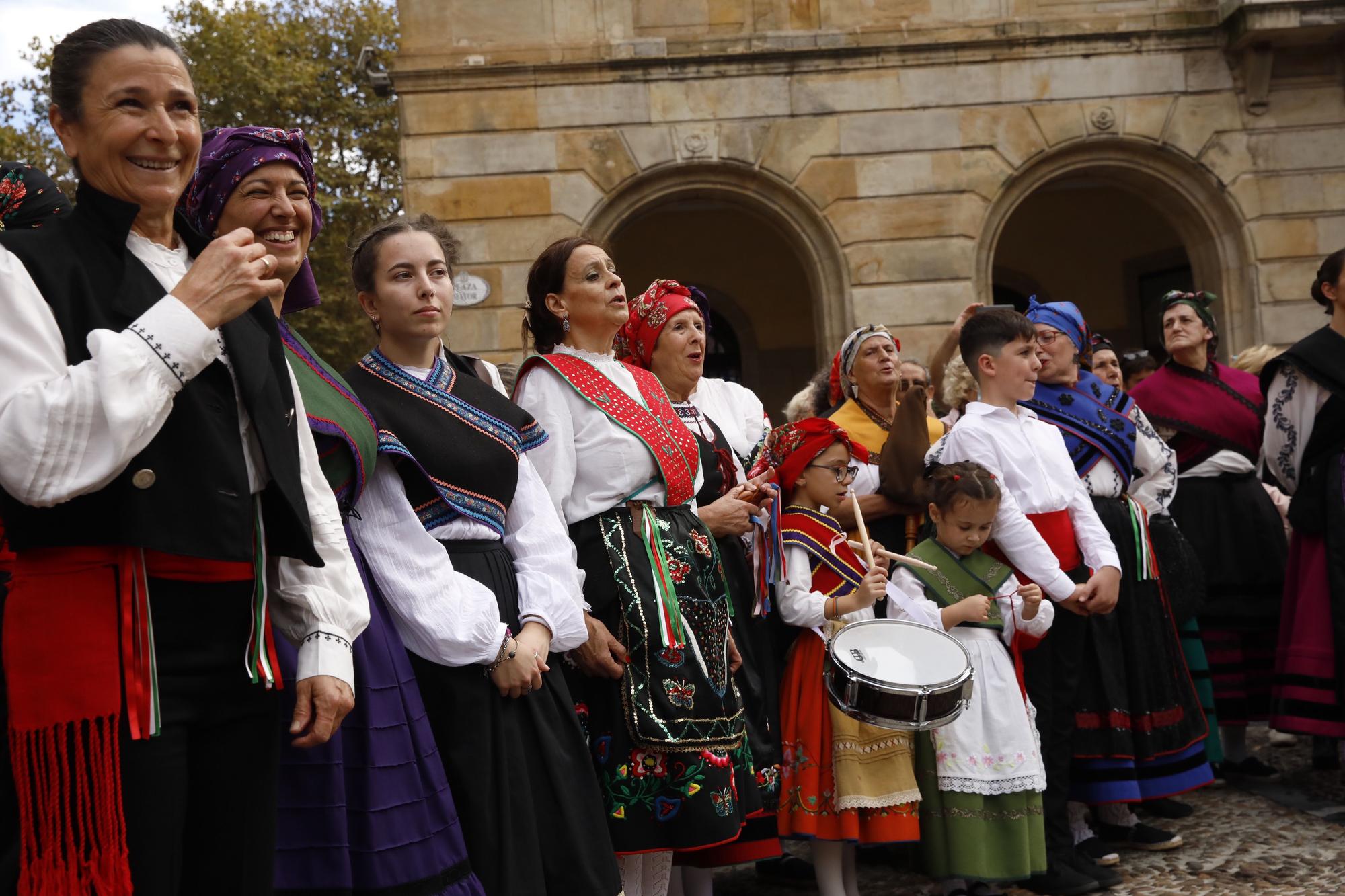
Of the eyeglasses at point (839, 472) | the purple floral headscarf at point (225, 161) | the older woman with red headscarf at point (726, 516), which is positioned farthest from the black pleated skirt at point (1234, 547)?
the purple floral headscarf at point (225, 161)

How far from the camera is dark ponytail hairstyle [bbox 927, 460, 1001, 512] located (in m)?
4.68

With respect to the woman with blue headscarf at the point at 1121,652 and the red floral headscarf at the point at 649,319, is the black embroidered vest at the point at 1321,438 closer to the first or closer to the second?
the woman with blue headscarf at the point at 1121,652

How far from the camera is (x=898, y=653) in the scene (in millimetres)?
4098

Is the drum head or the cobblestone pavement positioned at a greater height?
the drum head

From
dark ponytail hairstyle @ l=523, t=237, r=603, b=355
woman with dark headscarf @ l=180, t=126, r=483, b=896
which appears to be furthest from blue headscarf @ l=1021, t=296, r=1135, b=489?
woman with dark headscarf @ l=180, t=126, r=483, b=896

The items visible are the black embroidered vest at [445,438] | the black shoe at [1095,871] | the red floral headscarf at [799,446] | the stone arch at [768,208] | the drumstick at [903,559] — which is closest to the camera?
the black embroidered vest at [445,438]

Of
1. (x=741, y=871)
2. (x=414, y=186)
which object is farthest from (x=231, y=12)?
(x=741, y=871)

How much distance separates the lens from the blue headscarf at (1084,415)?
543cm

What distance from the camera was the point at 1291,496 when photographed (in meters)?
6.01

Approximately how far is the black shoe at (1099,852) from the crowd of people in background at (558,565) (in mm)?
59

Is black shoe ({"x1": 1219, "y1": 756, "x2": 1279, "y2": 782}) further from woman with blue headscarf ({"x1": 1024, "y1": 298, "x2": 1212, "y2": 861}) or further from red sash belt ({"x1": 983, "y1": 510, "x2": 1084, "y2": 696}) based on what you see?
red sash belt ({"x1": 983, "y1": 510, "x2": 1084, "y2": 696})

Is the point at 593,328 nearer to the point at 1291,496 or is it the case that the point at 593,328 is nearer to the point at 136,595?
the point at 136,595

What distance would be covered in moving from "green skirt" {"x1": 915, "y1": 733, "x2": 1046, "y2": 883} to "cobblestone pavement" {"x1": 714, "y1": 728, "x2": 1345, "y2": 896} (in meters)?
0.33

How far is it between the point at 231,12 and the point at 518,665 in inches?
906
